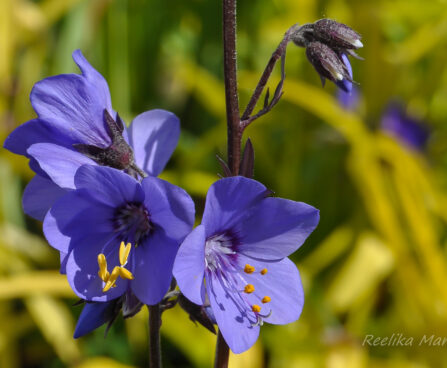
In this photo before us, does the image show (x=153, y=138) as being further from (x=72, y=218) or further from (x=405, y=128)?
(x=405, y=128)

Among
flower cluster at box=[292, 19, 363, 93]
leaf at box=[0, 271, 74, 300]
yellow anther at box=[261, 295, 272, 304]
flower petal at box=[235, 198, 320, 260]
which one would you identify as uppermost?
flower cluster at box=[292, 19, 363, 93]

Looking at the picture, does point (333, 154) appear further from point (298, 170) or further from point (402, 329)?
point (402, 329)

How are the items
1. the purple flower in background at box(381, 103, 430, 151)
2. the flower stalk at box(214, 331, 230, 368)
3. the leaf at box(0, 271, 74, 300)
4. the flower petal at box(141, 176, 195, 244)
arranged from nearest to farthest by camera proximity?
the flower petal at box(141, 176, 195, 244) < the flower stalk at box(214, 331, 230, 368) < the leaf at box(0, 271, 74, 300) < the purple flower in background at box(381, 103, 430, 151)

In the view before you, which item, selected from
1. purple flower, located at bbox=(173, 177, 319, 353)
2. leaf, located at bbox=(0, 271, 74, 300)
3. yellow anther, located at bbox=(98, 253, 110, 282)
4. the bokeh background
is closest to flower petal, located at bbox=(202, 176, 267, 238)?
purple flower, located at bbox=(173, 177, 319, 353)

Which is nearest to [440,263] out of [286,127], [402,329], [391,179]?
[402,329]

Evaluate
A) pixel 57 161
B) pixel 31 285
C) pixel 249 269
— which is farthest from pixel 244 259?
pixel 31 285

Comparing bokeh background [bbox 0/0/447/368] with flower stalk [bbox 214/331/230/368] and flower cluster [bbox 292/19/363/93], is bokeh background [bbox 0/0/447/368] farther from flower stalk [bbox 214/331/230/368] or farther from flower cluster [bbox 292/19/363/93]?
flower cluster [bbox 292/19/363/93]

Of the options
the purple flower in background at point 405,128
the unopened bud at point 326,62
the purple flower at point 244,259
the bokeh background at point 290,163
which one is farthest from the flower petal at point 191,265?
the purple flower in background at point 405,128
